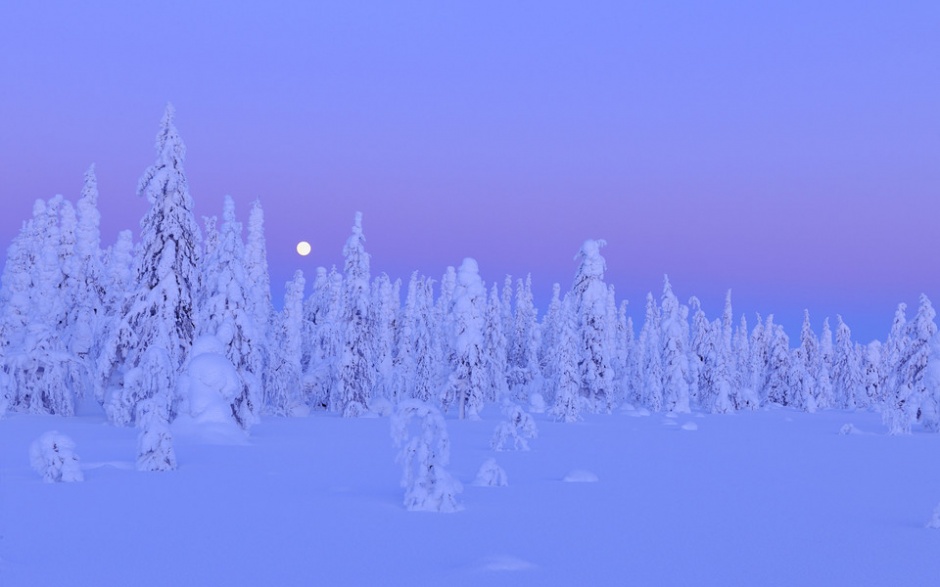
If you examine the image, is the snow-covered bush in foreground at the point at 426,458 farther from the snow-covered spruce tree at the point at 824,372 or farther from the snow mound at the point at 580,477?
the snow-covered spruce tree at the point at 824,372

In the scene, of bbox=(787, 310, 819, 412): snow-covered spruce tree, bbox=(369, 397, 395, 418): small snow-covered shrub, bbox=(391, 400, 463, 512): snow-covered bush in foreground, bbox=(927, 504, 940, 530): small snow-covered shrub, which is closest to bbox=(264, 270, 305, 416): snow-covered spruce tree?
bbox=(369, 397, 395, 418): small snow-covered shrub

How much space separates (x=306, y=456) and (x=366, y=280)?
26.3 metres

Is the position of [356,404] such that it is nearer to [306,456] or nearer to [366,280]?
[366,280]

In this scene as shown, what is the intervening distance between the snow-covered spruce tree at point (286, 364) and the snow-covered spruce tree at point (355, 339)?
2.95 m

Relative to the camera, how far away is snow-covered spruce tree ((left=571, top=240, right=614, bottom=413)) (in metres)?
51.2

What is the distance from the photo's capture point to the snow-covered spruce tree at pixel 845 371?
8762 cm

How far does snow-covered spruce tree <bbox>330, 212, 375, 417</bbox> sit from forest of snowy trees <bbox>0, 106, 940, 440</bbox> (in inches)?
3.4

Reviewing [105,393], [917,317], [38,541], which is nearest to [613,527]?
[38,541]

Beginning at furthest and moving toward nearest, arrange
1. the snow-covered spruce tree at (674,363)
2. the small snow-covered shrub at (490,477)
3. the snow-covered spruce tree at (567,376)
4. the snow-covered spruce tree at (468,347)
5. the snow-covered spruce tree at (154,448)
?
1. the snow-covered spruce tree at (674,363)
2. the snow-covered spruce tree at (468,347)
3. the snow-covered spruce tree at (567,376)
4. the snow-covered spruce tree at (154,448)
5. the small snow-covered shrub at (490,477)

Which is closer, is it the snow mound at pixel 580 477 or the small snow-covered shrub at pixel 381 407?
the snow mound at pixel 580 477

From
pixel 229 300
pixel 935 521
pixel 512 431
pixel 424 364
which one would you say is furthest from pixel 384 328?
pixel 935 521

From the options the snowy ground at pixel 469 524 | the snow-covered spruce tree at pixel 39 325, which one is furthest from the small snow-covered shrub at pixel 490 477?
the snow-covered spruce tree at pixel 39 325

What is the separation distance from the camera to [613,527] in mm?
11406

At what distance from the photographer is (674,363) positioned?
61.9 meters
